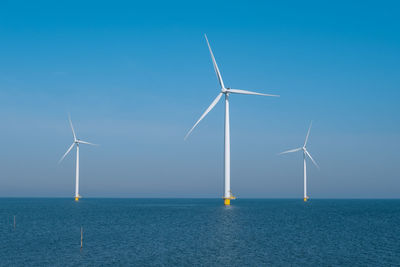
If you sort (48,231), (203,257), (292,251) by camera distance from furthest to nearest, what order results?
(48,231)
(292,251)
(203,257)

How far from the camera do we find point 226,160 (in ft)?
422

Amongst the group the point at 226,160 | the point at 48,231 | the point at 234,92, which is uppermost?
the point at 234,92

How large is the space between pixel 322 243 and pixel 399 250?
1108cm

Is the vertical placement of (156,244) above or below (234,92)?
below

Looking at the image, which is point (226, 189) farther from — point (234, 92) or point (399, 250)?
point (399, 250)

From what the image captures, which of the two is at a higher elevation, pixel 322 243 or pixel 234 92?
pixel 234 92

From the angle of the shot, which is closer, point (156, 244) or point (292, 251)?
point (292, 251)

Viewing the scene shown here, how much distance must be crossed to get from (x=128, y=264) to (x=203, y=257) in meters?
9.75

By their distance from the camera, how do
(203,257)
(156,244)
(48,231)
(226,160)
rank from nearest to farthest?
(203,257) → (156,244) → (48,231) → (226,160)

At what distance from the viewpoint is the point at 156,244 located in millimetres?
63500

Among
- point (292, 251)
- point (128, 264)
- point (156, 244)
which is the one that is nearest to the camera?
point (128, 264)

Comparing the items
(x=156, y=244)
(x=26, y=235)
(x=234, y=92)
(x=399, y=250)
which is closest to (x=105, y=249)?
(x=156, y=244)

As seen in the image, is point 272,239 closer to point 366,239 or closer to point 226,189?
point 366,239

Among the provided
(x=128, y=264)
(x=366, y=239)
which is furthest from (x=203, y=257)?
(x=366, y=239)
